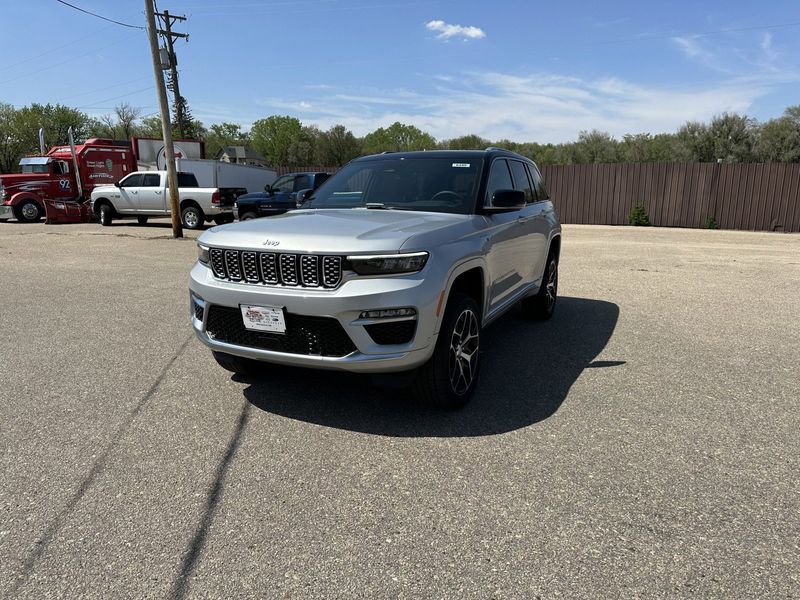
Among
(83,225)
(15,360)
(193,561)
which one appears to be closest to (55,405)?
(15,360)

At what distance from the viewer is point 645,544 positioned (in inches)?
98.5

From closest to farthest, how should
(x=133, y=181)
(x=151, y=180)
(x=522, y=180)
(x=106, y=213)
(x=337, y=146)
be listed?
1. (x=522, y=180)
2. (x=151, y=180)
3. (x=133, y=181)
4. (x=106, y=213)
5. (x=337, y=146)

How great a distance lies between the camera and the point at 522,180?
5.87 meters

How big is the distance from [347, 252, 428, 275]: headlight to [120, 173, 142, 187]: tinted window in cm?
1872

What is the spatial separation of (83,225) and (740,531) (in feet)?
75.3

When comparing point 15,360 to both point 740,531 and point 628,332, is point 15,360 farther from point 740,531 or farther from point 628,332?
point 628,332

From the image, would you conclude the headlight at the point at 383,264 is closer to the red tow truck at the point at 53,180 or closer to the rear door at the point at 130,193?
the rear door at the point at 130,193

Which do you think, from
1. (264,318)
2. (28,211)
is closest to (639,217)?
(264,318)

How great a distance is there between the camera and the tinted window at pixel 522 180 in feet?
→ 18.4

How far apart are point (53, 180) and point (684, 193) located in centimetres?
2439

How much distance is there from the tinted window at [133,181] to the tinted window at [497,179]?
690 inches

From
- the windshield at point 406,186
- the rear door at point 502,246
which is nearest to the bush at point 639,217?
the rear door at point 502,246

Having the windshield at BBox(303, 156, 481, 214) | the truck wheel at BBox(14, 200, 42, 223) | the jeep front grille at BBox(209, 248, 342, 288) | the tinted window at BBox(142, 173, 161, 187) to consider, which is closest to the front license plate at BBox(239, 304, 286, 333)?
the jeep front grille at BBox(209, 248, 342, 288)

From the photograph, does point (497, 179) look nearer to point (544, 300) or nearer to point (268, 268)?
point (544, 300)
